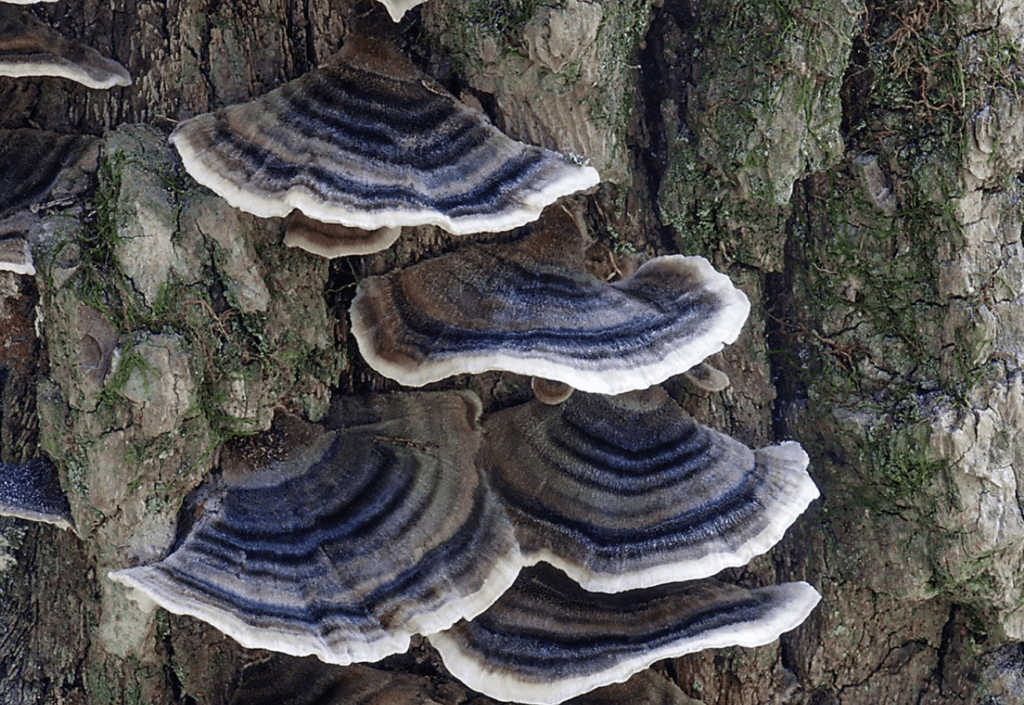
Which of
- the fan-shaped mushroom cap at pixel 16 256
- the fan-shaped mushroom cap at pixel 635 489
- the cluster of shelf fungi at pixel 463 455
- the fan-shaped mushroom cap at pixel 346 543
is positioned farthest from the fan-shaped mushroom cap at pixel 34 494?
the fan-shaped mushroom cap at pixel 635 489

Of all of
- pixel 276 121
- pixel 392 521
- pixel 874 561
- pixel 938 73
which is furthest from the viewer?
pixel 874 561

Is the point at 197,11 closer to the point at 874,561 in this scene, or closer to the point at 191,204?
the point at 191,204

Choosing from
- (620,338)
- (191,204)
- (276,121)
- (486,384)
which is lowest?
(486,384)

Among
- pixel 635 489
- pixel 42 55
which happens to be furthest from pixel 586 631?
pixel 42 55

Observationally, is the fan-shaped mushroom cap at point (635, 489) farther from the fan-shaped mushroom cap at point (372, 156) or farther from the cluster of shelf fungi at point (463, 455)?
the fan-shaped mushroom cap at point (372, 156)

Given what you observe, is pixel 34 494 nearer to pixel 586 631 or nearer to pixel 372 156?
pixel 372 156

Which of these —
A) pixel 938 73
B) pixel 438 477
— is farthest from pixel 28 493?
pixel 938 73
